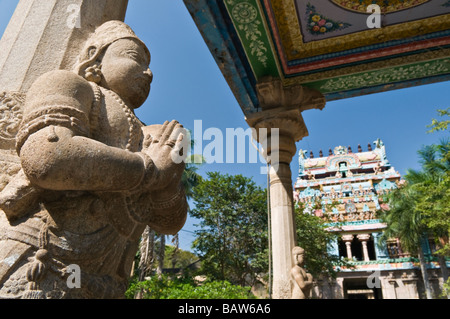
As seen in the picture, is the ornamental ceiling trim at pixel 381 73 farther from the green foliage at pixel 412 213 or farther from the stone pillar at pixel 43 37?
the green foliage at pixel 412 213

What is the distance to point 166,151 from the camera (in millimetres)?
1516

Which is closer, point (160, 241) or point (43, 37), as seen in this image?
point (43, 37)

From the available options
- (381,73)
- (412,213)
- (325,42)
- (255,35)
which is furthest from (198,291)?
(412,213)

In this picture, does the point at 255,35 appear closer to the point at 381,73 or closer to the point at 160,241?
the point at 381,73

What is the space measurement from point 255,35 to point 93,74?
13.3 feet

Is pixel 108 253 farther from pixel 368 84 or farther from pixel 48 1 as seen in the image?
pixel 368 84

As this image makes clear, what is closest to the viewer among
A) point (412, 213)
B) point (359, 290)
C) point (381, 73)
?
point (381, 73)

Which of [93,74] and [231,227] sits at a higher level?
[231,227]

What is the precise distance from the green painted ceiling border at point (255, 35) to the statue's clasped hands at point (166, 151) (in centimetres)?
363

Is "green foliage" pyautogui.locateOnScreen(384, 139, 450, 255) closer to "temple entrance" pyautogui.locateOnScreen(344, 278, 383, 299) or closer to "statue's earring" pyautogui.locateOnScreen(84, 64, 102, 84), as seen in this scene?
"temple entrance" pyautogui.locateOnScreen(344, 278, 383, 299)

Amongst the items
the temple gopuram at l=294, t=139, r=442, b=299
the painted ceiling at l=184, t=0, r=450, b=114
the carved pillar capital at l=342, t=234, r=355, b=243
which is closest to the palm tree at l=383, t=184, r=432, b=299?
the temple gopuram at l=294, t=139, r=442, b=299

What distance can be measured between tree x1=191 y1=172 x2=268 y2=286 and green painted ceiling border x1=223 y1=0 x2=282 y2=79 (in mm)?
10956

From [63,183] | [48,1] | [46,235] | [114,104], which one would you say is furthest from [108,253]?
[48,1]

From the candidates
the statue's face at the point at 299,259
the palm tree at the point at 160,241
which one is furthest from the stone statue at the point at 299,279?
the palm tree at the point at 160,241
